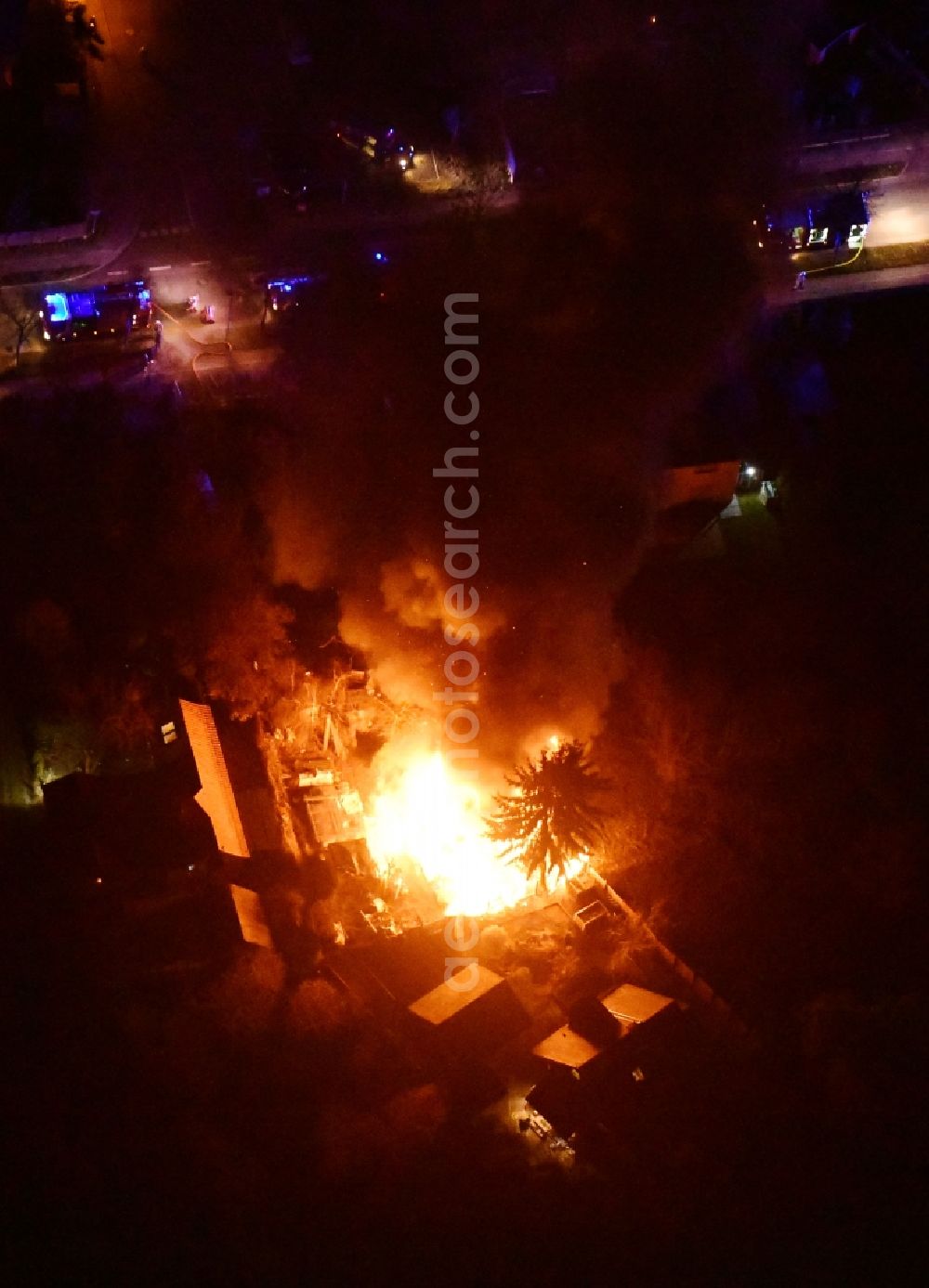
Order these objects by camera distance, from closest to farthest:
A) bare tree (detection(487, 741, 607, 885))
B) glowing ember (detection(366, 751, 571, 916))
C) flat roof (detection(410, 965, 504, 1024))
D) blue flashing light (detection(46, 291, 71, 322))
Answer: flat roof (detection(410, 965, 504, 1024)) → bare tree (detection(487, 741, 607, 885)) → glowing ember (detection(366, 751, 571, 916)) → blue flashing light (detection(46, 291, 71, 322))

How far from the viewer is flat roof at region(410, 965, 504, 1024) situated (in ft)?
35.0

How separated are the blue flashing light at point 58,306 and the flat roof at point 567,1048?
12930 millimetres

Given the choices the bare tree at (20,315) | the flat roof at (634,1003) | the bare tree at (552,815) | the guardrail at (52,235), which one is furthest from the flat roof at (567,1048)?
the guardrail at (52,235)

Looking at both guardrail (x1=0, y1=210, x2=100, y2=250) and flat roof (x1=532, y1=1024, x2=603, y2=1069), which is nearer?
flat roof (x1=532, y1=1024, x2=603, y2=1069)

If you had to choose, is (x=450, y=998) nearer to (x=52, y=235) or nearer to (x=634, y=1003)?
(x=634, y=1003)

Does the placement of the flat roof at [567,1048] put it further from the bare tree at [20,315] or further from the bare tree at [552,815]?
the bare tree at [20,315]

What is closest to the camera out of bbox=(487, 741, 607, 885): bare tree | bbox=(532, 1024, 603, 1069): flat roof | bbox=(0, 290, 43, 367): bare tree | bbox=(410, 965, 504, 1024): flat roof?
bbox=(532, 1024, 603, 1069): flat roof

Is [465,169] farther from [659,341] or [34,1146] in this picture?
[34,1146]

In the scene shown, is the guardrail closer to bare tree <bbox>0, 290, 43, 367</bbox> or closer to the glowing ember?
bare tree <bbox>0, 290, 43, 367</bbox>

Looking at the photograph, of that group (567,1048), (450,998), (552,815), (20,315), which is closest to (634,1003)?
(567,1048)

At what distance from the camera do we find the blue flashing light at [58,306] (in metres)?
15.5

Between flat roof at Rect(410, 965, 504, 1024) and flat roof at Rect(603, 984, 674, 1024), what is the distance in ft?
4.16

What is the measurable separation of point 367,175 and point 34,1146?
14.1 m

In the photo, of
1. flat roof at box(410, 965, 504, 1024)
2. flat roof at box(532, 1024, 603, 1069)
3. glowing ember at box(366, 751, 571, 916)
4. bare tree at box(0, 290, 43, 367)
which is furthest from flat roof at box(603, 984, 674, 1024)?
bare tree at box(0, 290, 43, 367)
